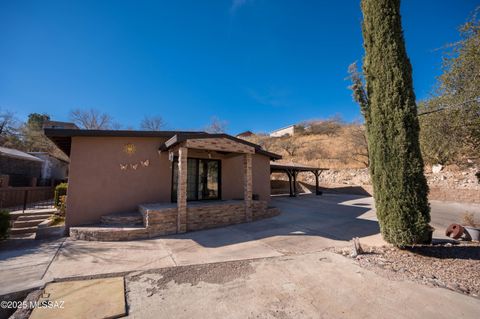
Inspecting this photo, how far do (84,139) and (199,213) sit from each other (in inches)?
185

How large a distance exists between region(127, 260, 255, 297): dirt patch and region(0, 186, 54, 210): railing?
832 cm

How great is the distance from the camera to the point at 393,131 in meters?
4.91

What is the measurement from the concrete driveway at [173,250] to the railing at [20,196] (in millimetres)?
5519

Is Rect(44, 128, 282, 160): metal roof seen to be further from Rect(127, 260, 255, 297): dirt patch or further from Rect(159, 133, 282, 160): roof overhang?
Rect(127, 260, 255, 297): dirt patch

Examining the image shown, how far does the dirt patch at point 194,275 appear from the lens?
11.1 feet

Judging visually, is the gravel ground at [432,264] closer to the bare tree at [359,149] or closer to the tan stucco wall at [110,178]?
the tan stucco wall at [110,178]

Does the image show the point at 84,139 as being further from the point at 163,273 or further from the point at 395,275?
the point at 395,275

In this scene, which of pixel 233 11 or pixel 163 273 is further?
pixel 233 11

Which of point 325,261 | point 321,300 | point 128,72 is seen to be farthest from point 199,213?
point 128,72

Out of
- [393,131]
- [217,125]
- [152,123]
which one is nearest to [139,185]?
[393,131]

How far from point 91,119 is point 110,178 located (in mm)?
25734

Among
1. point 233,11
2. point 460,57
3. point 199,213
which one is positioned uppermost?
point 233,11

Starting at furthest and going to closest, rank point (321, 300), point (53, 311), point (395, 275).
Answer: point (395, 275)
point (321, 300)
point (53, 311)

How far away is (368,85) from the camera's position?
5570 mm
